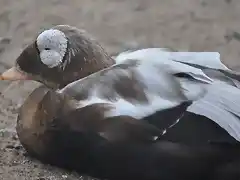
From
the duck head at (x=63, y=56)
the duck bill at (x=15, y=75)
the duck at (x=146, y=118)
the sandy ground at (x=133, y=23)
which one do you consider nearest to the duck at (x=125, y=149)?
the duck at (x=146, y=118)

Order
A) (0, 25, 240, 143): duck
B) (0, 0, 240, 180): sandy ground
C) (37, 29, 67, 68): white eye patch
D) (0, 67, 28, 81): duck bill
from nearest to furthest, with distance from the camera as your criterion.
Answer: (0, 25, 240, 143): duck → (37, 29, 67, 68): white eye patch → (0, 67, 28, 81): duck bill → (0, 0, 240, 180): sandy ground

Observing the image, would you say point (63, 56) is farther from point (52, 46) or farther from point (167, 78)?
point (167, 78)

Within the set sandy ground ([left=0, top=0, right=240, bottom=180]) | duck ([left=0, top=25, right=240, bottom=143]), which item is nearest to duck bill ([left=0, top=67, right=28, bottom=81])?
duck ([left=0, top=25, right=240, bottom=143])

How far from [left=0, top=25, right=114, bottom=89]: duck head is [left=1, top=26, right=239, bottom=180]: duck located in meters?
0.07

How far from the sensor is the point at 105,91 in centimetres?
→ 277

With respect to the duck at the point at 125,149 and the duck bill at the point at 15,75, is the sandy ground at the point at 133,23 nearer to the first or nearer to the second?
the duck bill at the point at 15,75

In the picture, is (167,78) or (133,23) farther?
(133,23)

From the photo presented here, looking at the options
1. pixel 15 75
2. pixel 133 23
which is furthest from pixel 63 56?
pixel 133 23

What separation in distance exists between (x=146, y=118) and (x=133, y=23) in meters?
2.13

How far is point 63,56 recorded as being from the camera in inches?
117

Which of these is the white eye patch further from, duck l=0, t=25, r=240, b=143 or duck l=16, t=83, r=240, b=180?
duck l=16, t=83, r=240, b=180

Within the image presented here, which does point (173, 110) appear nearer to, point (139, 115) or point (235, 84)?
point (139, 115)

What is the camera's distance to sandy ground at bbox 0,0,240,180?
447 centimetres

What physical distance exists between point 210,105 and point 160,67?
10.5 inches
